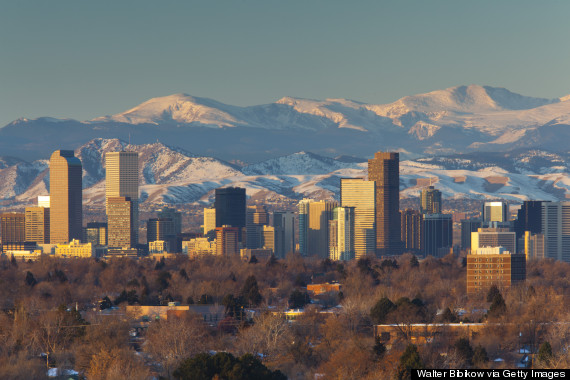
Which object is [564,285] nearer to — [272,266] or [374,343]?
[272,266]

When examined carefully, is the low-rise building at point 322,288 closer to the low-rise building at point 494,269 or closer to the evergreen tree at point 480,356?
the low-rise building at point 494,269

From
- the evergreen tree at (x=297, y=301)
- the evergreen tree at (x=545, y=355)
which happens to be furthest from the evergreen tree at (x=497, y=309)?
the evergreen tree at (x=297, y=301)

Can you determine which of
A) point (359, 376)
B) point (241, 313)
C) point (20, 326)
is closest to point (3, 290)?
point (241, 313)

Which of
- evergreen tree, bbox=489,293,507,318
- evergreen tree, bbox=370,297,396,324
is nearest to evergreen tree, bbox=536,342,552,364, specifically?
evergreen tree, bbox=489,293,507,318

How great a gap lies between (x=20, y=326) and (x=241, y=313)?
2557cm

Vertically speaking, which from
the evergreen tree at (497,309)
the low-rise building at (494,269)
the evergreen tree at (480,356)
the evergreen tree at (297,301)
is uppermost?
the low-rise building at (494,269)

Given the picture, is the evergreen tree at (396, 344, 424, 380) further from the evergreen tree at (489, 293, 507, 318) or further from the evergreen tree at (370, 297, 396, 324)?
the evergreen tree at (370, 297, 396, 324)

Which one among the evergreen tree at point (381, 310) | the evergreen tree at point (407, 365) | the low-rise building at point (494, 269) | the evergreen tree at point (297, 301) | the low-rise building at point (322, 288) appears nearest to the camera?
the evergreen tree at point (407, 365)

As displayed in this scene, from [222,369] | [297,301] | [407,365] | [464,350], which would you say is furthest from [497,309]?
[222,369]

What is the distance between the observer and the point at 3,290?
139m

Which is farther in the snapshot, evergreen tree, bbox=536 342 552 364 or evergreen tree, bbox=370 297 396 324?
A: evergreen tree, bbox=370 297 396 324

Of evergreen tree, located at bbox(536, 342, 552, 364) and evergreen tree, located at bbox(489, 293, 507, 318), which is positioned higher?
evergreen tree, located at bbox(489, 293, 507, 318)

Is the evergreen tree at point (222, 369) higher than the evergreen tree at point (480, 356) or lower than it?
higher

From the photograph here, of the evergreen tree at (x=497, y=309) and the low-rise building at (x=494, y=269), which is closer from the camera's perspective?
the evergreen tree at (x=497, y=309)
